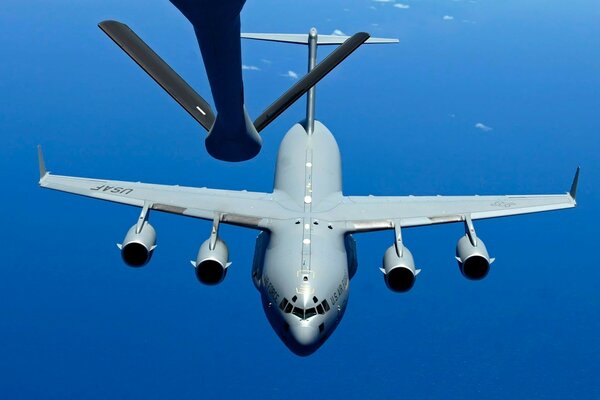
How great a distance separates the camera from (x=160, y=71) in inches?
479

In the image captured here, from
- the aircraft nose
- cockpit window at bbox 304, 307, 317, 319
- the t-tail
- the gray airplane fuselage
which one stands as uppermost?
the gray airplane fuselage

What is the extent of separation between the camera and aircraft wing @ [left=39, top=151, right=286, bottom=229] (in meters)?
39.2

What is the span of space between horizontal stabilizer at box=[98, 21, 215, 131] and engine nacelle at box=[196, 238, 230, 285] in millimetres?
25257

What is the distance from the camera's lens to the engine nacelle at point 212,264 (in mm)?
37000

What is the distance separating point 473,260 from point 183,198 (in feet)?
49.2

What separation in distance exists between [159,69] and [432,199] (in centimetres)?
3096

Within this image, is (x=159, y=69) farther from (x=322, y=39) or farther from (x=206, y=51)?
(x=322, y=39)

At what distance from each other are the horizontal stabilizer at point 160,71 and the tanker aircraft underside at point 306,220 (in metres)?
18.0

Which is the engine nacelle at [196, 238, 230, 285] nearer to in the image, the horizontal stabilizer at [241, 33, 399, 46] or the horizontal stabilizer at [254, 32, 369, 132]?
the horizontal stabilizer at [241, 33, 399, 46]

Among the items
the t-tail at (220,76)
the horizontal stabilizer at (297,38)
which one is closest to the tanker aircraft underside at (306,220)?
the horizontal stabilizer at (297,38)

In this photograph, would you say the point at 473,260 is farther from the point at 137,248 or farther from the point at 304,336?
the point at 137,248

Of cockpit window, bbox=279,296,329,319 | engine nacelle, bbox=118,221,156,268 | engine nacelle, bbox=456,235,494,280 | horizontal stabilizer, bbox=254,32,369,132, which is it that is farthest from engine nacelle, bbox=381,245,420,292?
horizontal stabilizer, bbox=254,32,369,132

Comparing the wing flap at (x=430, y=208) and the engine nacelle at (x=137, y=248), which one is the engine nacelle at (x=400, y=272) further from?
the engine nacelle at (x=137, y=248)

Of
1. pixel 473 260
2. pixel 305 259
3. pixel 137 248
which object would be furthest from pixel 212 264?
pixel 473 260
